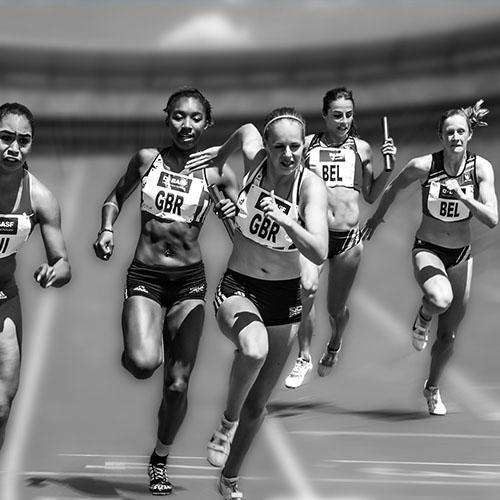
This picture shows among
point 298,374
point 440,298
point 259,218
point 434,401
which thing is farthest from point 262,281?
point 298,374

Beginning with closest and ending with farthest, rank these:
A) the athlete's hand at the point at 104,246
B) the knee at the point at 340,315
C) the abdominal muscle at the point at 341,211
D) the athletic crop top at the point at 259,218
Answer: the athletic crop top at the point at 259,218 → the athlete's hand at the point at 104,246 → the abdominal muscle at the point at 341,211 → the knee at the point at 340,315

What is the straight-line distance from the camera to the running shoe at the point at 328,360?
9703mm

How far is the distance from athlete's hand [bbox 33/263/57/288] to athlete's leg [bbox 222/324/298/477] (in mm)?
1084

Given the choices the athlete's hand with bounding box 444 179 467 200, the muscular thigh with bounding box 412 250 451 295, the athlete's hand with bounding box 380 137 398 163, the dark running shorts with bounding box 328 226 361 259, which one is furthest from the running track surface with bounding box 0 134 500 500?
the athlete's hand with bounding box 380 137 398 163

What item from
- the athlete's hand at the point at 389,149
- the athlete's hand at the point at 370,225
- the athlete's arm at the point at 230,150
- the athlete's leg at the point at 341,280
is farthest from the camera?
the athlete's leg at the point at 341,280

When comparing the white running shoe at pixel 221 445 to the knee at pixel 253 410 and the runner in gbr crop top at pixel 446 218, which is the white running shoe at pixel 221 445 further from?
the runner in gbr crop top at pixel 446 218

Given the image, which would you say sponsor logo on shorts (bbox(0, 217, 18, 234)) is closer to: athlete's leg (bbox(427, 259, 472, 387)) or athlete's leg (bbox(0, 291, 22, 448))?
athlete's leg (bbox(0, 291, 22, 448))

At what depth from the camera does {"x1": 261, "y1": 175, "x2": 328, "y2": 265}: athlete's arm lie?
5.72 metres

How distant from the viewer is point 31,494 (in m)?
6.55

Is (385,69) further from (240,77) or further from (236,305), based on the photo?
(236,305)

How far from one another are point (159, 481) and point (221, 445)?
0.59m

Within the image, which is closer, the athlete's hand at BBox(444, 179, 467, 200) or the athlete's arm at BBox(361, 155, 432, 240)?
the athlete's hand at BBox(444, 179, 467, 200)

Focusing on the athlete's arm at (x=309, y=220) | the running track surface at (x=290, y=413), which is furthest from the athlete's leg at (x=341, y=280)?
the athlete's arm at (x=309, y=220)

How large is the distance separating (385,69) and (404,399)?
56.6 ft
